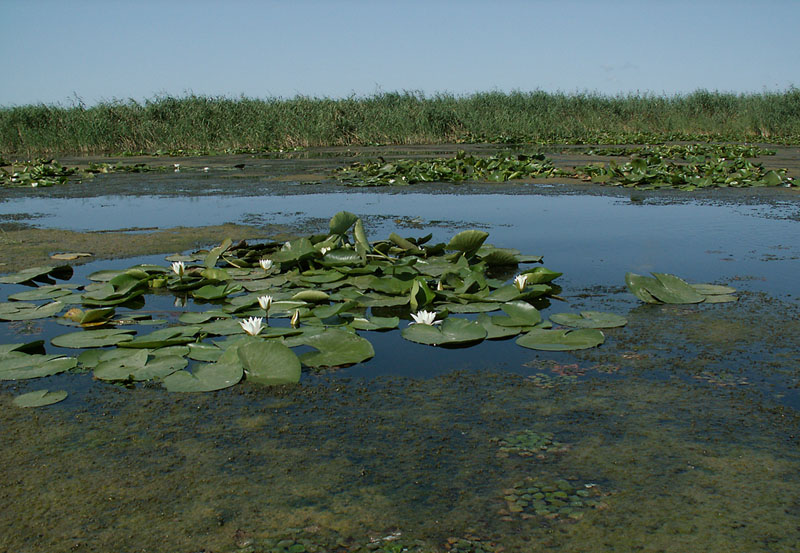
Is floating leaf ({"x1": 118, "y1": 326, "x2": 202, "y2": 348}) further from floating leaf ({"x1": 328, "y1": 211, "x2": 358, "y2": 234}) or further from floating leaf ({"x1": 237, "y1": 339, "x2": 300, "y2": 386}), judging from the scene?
floating leaf ({"x1": 328, "y1": 211, "x2": 358, "y2": 234})

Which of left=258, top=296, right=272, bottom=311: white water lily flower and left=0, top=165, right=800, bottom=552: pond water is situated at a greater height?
left=258, top=296, right=272, bottom=311: white water lily flower

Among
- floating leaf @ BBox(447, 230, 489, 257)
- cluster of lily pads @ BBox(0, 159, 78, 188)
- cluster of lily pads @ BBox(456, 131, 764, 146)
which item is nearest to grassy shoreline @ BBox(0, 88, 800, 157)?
cluster of lily pads @ BBox(456, 131, 764, 146)

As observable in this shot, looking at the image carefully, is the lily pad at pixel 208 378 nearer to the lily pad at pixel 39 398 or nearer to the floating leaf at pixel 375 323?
the lily pad at pixel 39 398

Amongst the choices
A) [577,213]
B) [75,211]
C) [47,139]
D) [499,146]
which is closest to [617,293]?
[577,213]

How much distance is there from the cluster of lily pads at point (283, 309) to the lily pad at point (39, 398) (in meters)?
0.16

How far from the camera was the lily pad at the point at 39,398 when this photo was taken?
2.03m

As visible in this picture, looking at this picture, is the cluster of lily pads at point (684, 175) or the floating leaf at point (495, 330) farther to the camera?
the cluster of lily pads at point (684, 175)

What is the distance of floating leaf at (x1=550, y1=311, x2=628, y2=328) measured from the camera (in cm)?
274

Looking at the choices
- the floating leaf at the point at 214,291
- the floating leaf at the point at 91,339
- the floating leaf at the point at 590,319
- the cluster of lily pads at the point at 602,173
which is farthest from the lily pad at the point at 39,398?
the cluster of lily pads at the point at 602,173

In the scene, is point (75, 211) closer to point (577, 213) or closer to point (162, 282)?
point (162, 282)

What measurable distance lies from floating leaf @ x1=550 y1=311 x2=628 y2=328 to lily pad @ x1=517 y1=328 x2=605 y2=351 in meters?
0.13

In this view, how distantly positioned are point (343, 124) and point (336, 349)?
17909 mm

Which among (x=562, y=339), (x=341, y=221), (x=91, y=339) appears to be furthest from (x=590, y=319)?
(x=91, y=339)

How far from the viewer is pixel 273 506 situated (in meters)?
1.47
